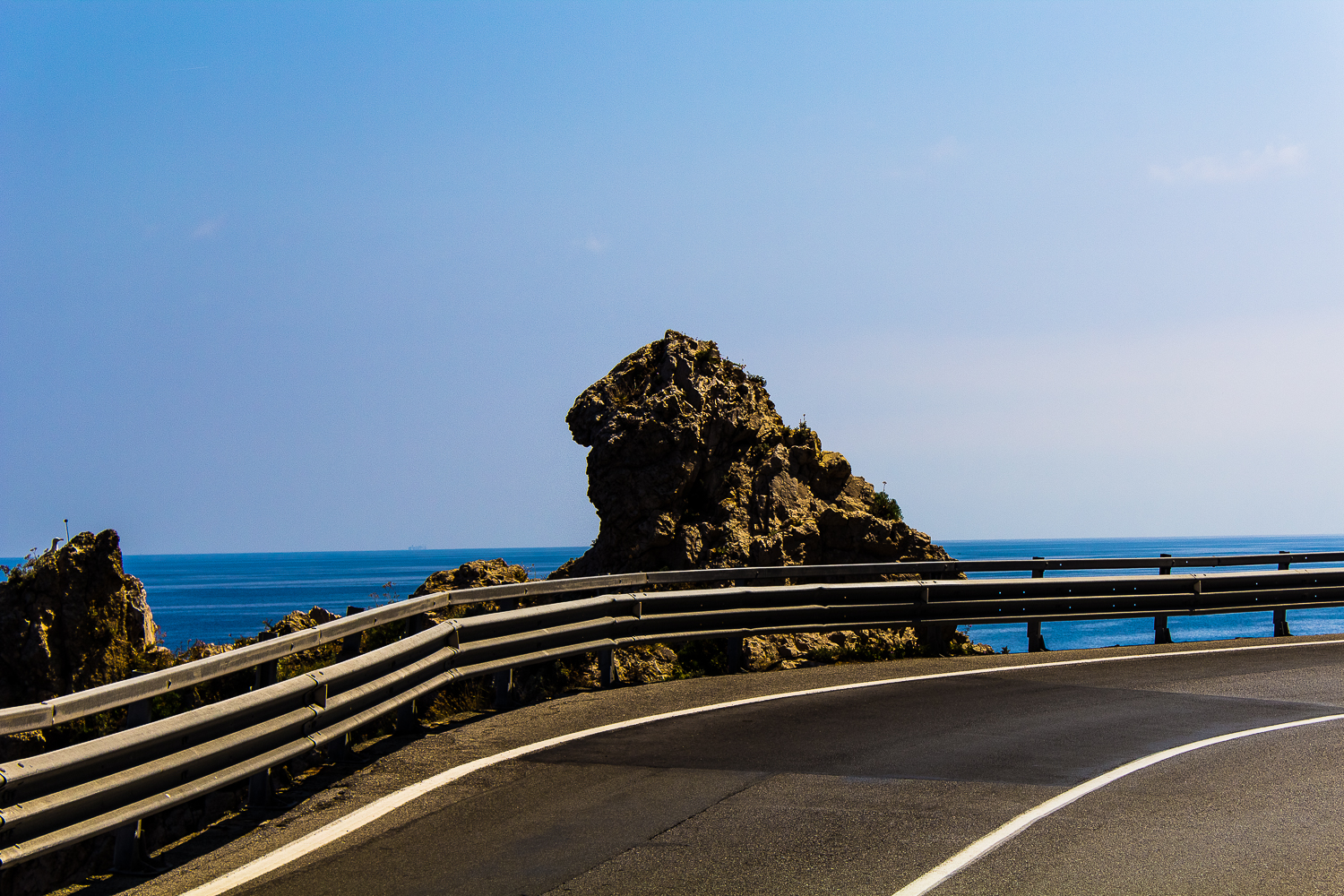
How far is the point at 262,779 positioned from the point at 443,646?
2.54 meters

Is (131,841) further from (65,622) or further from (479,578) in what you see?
(65,622)

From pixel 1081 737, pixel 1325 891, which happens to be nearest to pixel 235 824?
pixel 1325 891

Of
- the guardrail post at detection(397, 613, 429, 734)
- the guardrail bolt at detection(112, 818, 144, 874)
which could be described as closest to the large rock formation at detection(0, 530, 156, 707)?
the guardrail post at detection(397, 613, 429, 734)

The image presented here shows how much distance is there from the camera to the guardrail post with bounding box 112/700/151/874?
5.53 meters

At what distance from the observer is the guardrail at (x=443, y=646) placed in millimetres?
5016

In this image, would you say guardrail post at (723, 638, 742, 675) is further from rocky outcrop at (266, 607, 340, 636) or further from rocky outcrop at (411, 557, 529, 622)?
rocky outcrop at (266, 607, 340, 636)

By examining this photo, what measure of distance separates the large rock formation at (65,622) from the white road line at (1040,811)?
22.0m

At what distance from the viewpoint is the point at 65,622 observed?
24.8 m

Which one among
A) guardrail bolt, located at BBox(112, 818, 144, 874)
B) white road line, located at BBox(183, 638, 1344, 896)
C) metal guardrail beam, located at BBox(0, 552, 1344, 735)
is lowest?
white road line, located at BBox(183, 638, 1344, 896)

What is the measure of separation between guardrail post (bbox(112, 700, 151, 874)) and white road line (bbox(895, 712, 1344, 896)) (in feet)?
12.8

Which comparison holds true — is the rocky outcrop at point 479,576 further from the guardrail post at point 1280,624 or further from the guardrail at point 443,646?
the guardrail post at point 1280,624

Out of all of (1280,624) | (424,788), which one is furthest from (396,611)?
(1280,624)

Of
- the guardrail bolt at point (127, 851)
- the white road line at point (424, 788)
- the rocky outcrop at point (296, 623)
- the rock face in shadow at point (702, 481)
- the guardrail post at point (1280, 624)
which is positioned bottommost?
the guardrail post at point (1280, 624)

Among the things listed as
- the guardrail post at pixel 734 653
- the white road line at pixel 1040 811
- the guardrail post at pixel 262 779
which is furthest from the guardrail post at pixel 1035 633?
the guardrail post at pixel 262 779
